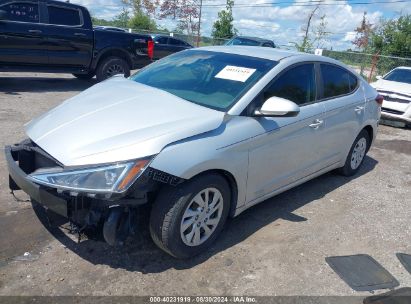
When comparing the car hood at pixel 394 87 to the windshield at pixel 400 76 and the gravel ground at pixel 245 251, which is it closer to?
the windshield at pixel 400 76

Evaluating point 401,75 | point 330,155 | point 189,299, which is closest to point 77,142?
point 189,299

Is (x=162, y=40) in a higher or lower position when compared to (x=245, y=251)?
higher

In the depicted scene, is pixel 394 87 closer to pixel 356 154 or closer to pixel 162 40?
pixel 356 154

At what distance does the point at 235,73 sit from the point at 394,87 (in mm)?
7121

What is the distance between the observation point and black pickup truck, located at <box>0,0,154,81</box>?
28.5ft

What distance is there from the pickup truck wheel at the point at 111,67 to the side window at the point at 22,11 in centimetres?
185

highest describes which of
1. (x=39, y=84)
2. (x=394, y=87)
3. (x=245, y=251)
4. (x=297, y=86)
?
(x=297, y=86)

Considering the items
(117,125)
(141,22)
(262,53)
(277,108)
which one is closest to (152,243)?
(117,125)

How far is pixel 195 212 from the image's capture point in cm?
319

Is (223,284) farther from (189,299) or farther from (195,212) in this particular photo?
(195,212)

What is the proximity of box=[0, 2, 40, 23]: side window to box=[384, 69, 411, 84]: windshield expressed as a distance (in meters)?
8.77

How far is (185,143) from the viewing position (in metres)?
3.00

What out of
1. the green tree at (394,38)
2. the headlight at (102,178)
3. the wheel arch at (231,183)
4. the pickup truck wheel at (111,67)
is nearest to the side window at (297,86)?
the wheel arch at (231,183)

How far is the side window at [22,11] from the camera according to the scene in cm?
859
